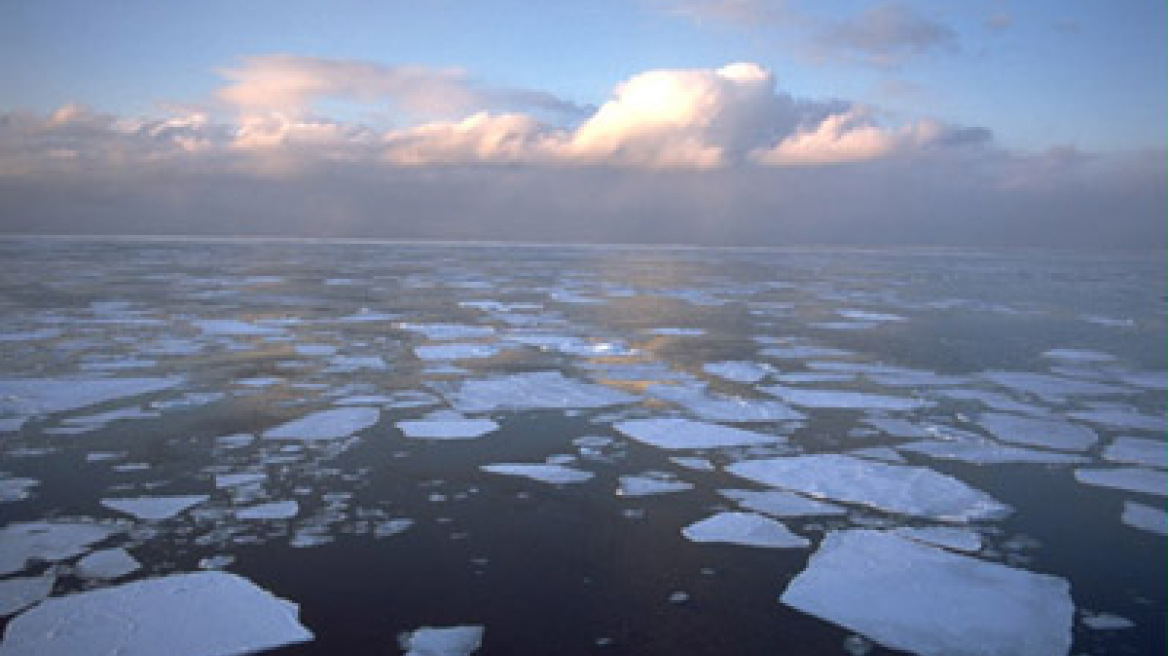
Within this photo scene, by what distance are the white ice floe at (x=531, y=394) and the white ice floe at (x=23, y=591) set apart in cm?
326

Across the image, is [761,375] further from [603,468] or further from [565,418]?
[603,468]

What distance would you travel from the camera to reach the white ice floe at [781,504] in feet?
12.6

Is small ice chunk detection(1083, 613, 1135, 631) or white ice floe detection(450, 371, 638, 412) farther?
white ice floe detection(450, 371, 638, 412)

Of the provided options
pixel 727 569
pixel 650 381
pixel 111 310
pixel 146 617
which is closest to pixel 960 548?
pixel 727 569

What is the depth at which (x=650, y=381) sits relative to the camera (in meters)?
7.36

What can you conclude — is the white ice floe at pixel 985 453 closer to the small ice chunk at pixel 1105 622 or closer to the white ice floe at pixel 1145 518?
the white ice floe at pixel 1145 518

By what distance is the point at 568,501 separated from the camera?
3.93 m

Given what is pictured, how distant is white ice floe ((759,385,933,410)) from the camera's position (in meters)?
6.39

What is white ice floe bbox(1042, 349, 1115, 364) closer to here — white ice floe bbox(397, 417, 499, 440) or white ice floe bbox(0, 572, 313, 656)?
white ice floe bbox(397, 417, 499, 440)

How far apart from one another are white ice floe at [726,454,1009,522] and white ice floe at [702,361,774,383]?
282cm

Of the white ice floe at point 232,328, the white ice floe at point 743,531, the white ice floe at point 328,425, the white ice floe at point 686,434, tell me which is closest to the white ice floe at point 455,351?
the white ice floe at point 232,328

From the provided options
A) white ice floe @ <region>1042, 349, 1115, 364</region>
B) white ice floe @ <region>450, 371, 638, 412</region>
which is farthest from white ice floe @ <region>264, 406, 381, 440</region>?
white ice floe @ <region>1042, 349, 1115, 364</region>

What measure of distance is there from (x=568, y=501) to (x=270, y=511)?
1.51m

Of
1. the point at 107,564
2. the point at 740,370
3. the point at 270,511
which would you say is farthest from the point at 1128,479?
the point at 107,564
